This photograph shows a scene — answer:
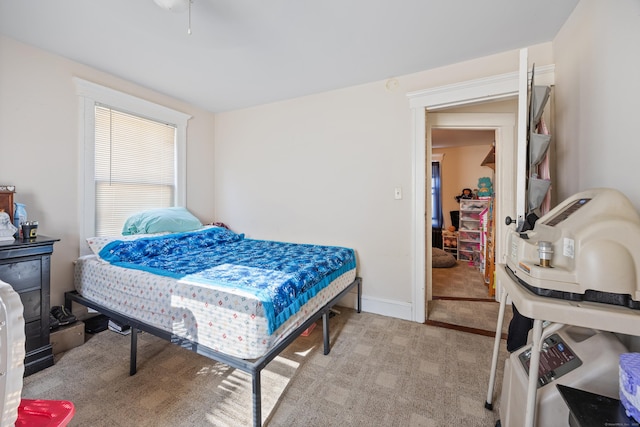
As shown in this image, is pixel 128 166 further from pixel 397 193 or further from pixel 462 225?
pixel 462 225

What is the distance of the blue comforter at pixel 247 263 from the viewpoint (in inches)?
59.2

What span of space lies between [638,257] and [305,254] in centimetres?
198

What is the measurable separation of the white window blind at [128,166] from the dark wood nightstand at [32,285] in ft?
2.57

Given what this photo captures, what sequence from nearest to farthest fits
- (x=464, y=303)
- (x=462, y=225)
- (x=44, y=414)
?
(x=44, y=414) < (x=464, y=303) < (x=462, y=225)

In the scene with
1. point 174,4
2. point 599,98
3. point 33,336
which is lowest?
point 33,336

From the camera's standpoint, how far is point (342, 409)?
1405 mm

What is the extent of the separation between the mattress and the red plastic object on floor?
68 cm

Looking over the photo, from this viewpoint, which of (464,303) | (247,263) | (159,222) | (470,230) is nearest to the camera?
(247,263)

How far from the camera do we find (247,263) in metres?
2.05

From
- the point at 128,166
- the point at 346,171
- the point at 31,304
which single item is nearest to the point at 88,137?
the point at 128,166

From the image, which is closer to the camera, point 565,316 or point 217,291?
point 565,316

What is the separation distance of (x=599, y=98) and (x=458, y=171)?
16.0 ft

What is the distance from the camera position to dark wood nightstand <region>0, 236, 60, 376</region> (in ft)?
5.40

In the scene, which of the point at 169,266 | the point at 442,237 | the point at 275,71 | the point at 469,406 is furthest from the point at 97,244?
the point at 442,237
